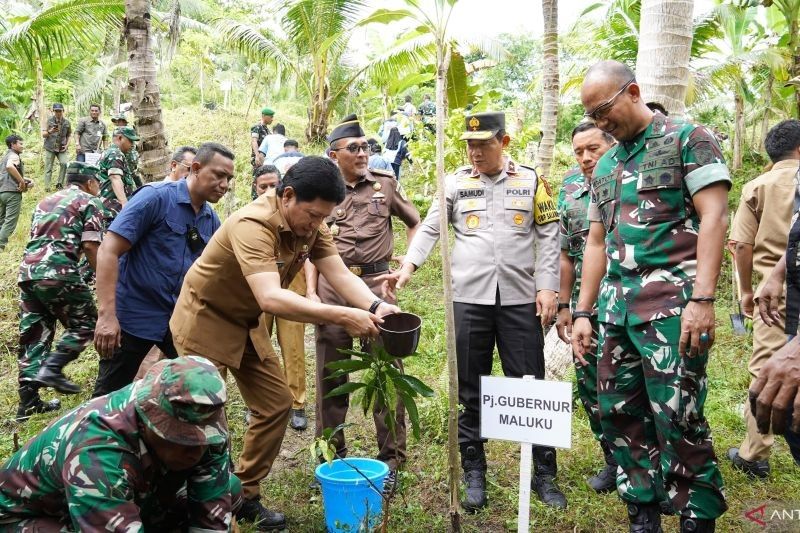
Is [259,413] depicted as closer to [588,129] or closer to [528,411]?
[528,411]

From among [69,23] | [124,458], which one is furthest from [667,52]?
[69,23]

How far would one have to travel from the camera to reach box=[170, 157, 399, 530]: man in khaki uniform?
3047 millimetres

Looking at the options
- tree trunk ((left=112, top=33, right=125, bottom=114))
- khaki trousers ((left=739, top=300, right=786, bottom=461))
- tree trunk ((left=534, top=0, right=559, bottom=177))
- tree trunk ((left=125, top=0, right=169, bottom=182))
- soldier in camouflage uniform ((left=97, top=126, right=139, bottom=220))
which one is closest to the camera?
khaki trousers ((left=739, top=300, right=786, bottom=461))

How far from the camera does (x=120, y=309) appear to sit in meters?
4.08

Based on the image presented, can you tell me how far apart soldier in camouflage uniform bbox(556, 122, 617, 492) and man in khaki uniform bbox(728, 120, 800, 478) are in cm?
87

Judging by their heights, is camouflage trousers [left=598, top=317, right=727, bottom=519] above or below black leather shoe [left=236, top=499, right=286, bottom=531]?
above

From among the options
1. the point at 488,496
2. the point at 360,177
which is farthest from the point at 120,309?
the point at 488,496

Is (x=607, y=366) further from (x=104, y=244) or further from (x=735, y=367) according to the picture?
(x=735, y=367)

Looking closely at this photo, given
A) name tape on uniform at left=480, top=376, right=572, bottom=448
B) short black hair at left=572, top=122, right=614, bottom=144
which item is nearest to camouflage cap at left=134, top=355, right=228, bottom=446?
name tape on uniform at left=480, top=376, right=572, bottom=448

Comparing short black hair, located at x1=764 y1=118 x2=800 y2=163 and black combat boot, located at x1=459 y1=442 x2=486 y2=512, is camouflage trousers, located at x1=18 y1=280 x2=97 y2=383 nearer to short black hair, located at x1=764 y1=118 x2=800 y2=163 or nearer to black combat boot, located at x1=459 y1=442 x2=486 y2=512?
black combat boot, located at x1=459 y1=442 x2=486 y2=512

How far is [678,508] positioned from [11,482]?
8.58ft

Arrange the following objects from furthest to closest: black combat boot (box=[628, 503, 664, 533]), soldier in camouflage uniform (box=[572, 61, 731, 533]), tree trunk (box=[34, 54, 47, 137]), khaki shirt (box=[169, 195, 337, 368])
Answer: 1. tree trunk (box=[34, 54, 47, 137])
2. khaki shirt (box=[169, 195, 337, 368])
3. black combat boot (box=[628, 503, 664, 533])
4. soldier in camouflage uniform (box=[572, 61, 731, 533])

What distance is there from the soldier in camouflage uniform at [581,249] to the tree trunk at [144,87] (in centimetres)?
356

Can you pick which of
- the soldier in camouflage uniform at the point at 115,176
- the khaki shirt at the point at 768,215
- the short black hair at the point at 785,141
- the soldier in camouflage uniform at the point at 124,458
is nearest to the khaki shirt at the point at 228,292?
the soldier in camouflage uniform at the point at 124,458
